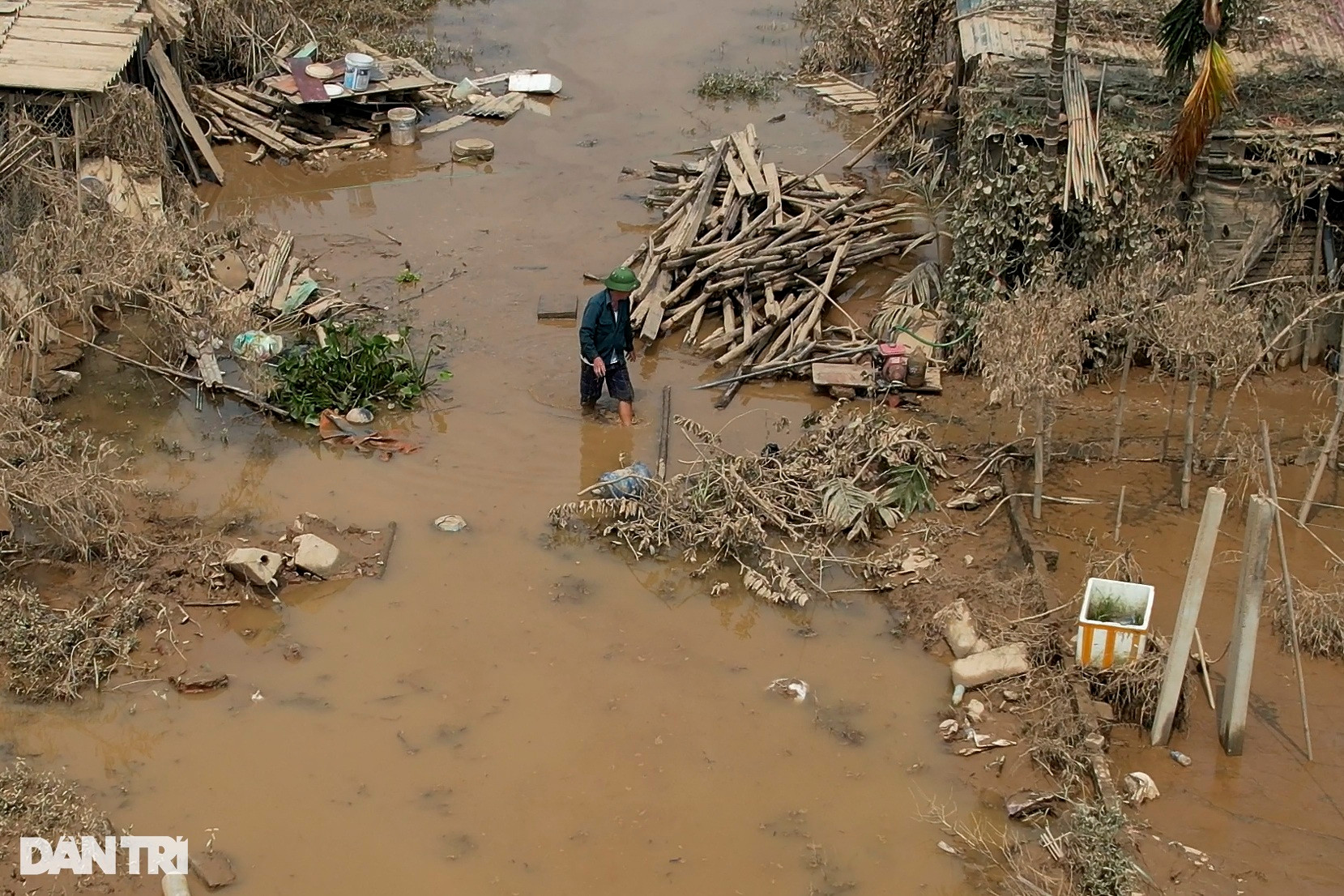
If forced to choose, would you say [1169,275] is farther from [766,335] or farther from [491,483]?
[491,483]

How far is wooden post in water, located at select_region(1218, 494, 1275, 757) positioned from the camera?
6500 mm

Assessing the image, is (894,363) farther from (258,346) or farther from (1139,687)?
(258,346)

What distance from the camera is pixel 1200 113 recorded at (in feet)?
32.1

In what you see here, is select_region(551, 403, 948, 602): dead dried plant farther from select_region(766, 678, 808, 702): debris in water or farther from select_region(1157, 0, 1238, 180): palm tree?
select_region(1157, 0, 1238, 180): palm tree

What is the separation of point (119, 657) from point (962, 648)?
5.35 meters

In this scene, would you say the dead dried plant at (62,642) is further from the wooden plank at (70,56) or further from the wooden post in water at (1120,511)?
the wooden plank at (70,56)

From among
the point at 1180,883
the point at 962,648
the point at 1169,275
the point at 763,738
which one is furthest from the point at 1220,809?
the point at 1169,275

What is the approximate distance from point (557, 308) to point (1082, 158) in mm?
4947

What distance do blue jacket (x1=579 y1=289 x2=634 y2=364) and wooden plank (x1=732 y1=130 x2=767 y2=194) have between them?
11.4 ft

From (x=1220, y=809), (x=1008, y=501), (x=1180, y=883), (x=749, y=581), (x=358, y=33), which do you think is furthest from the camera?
(x=358, y=33)

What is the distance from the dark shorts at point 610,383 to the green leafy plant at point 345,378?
1506 millimetres

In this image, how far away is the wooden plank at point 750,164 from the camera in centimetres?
1340

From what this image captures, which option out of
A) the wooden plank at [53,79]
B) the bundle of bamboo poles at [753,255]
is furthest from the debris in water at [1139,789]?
the wooden plank at [53,79]

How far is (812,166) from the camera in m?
15.6
